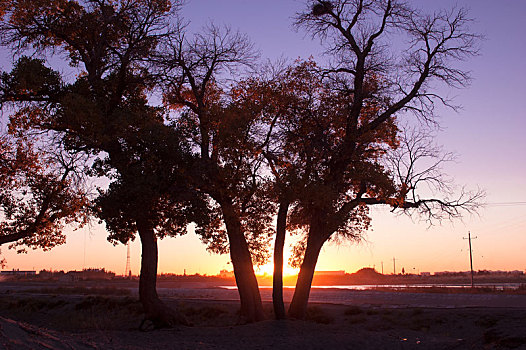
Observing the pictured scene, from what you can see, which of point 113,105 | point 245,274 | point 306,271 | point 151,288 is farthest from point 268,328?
point 113,105

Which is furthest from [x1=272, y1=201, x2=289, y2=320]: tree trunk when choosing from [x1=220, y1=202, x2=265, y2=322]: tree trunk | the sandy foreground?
the sandy foreground

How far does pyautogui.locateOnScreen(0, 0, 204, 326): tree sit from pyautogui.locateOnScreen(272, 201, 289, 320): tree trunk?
13.7ft

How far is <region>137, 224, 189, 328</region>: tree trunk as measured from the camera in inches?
867

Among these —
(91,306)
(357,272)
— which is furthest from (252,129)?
(357,272)

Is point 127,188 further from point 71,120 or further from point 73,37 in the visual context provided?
point 73,37

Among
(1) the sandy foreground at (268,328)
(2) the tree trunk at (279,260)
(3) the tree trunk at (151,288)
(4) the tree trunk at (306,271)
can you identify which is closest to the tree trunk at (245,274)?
(1) the sandy foreground at (268,328)

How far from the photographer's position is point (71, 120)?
19.9 m

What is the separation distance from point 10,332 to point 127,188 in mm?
8825

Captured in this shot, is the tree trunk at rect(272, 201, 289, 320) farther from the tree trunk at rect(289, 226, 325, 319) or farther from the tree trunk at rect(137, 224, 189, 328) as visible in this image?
the tree trunk at rect(137, 224, 189, 328)

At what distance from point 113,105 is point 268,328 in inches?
435

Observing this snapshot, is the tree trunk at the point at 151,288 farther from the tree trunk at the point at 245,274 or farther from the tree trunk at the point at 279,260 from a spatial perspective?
the tree trunk at the point at 279,260

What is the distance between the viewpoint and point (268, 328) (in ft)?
64.4

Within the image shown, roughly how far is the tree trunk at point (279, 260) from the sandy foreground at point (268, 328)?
1.34 metres

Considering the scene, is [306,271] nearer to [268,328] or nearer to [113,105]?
[268,328]
